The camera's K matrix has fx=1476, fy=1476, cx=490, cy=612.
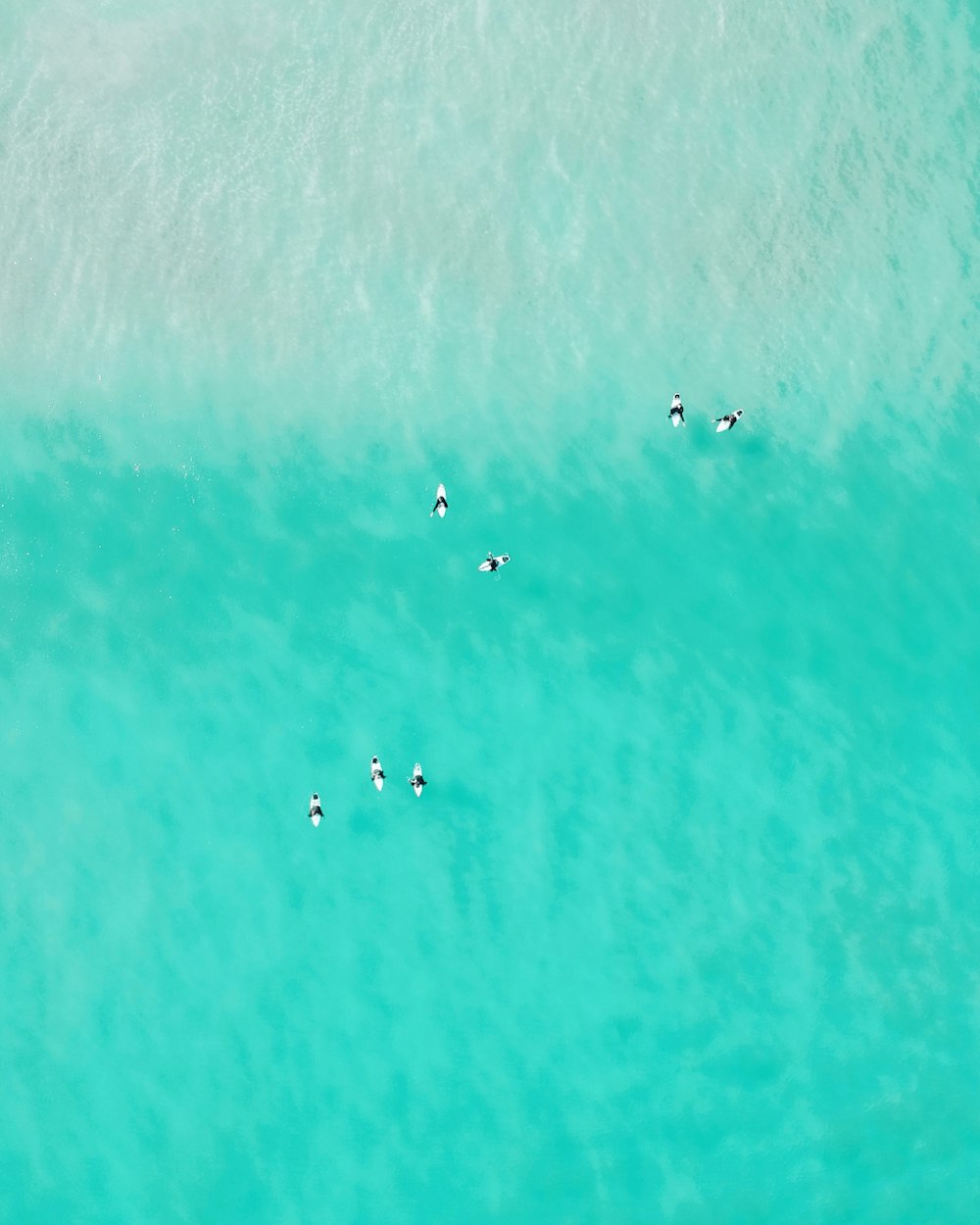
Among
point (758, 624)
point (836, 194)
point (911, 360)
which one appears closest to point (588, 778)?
point (758, 624)

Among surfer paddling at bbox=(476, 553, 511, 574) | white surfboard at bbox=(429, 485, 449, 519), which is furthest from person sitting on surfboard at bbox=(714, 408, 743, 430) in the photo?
white surfboard at bbox=(429, 485, 449, 519)

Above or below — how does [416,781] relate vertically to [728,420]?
below

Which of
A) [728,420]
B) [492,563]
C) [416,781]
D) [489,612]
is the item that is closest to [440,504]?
[492,563]

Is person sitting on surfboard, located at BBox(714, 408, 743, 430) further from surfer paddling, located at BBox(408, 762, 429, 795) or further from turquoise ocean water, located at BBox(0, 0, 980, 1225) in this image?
surfer paddling, located at BBox(408, 762, 429, 795)

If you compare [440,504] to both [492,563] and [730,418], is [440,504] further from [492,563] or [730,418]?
[730,418]

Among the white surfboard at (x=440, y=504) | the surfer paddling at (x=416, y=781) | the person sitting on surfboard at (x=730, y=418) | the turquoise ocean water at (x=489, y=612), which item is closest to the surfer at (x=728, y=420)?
the person sitting on surfboard at (x=730, y=418)

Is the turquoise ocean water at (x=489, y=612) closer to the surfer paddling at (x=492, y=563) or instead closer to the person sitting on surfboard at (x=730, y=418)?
the surfer paddling at (x=492, y=563)

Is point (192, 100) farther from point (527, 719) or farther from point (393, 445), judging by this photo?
point (527, 719)
